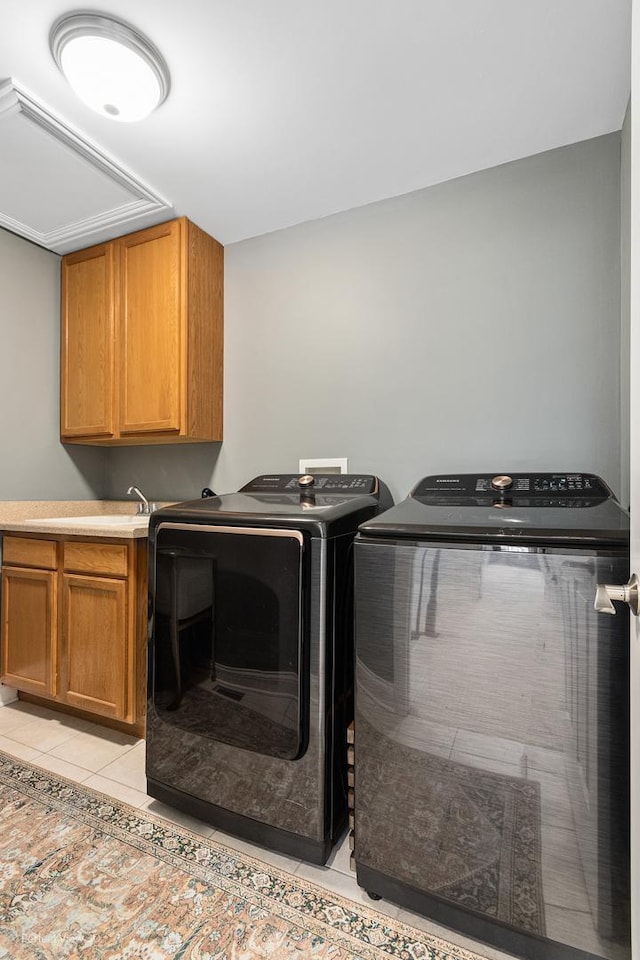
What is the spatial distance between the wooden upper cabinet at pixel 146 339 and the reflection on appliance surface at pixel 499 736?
61.2 inches

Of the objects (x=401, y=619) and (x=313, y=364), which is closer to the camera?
(x=401, y=619)

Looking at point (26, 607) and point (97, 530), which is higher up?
point (97, 530)

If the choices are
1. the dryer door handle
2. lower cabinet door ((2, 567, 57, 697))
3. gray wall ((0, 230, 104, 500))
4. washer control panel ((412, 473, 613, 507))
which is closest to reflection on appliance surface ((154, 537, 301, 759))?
washer control panel ((412, 473, 613, 507))

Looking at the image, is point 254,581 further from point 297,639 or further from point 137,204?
point 137,204

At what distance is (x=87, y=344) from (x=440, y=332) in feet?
6.31

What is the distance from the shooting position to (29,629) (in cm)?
227

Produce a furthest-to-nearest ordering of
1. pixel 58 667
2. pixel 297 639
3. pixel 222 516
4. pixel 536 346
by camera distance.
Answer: pixel 58 667
pixel 536 346
pixel 222 516
pixel 297 639

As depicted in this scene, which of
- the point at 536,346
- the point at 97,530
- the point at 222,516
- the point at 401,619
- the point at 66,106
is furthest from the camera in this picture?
the point at 97,530

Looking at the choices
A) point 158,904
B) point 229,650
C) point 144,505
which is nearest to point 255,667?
point 229,650

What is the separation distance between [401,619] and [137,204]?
88.6 inches

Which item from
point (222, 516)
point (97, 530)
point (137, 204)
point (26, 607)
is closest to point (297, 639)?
point (222, 516)

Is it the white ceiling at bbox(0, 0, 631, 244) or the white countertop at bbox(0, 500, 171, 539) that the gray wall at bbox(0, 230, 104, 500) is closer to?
the white countertop at bbox(0, 500, 171, 539)

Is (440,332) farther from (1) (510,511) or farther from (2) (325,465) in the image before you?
(1) (510,511)

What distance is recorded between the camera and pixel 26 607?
7.48 ft
